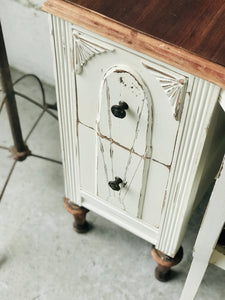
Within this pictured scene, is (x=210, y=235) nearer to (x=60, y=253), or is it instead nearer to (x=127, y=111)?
(x=127, y=111)

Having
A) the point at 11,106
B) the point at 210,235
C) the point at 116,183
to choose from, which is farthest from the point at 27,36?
the point at 210,235

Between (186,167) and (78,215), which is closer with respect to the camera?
(186,167)

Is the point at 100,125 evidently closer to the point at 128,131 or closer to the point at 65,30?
the point at 128,131

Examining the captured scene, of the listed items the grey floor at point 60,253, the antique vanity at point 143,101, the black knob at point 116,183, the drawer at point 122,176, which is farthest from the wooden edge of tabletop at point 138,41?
the grey floor at point 60,253

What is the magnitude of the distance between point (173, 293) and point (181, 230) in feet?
1.02

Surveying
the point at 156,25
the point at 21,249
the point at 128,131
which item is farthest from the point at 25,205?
the point at 156,25

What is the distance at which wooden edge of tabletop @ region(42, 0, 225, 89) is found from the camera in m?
0.74

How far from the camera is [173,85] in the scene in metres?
0.79

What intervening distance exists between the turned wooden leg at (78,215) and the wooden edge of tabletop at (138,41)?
0.62 meters

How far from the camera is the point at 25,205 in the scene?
58.8 inches

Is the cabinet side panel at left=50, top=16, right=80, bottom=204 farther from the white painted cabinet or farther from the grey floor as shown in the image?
the grey floor

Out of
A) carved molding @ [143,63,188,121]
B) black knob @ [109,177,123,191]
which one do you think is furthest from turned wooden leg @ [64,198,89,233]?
carved molding @ [143,63,188,121]

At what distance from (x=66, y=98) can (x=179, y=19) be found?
1.02ft

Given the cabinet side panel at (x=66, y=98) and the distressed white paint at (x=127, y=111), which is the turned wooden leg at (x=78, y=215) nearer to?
the cabinet side panel at (x=66, y=98)
